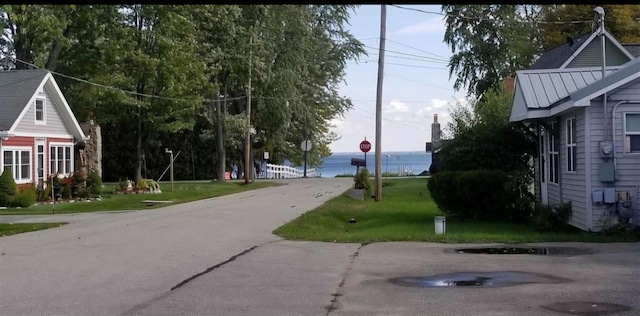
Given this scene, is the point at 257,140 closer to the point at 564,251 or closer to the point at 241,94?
the point at 241,94

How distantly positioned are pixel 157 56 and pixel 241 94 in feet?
44.9

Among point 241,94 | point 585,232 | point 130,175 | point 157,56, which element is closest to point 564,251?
point 585,232

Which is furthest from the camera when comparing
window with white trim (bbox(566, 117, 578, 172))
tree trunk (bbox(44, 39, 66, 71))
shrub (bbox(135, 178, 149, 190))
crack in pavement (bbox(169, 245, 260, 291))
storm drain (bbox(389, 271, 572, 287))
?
tree trunk (bbox(44, 39, 66, 71))

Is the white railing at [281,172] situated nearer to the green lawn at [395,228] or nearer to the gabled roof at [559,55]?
the gabled roof at [559,55]

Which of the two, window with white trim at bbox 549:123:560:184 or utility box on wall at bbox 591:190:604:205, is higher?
window with white trim at bbox 549:123:560:184

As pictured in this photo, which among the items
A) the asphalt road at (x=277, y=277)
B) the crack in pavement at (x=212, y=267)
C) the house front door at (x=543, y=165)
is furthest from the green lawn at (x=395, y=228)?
the crack in pavement at (x=212, y=267)

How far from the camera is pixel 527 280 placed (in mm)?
11125

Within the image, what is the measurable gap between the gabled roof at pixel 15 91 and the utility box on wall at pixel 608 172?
2347cm

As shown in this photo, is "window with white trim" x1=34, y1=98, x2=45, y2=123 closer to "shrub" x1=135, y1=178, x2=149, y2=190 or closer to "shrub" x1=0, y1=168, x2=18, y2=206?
"shrub" x1=0, y1=168, x2=18, y2=206

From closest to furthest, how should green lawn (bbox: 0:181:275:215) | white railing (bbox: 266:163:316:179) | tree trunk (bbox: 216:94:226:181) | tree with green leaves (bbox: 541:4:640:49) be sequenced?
green lawn (bbox: 0:181:275:215), tree with green leaves (bbox: 541:4:640:49), tree trunk (bbox: 216:94:226:181), white railing (bbox: 266:163:316:179)

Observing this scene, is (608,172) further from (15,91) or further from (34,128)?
(15,91)

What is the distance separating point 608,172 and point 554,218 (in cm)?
247

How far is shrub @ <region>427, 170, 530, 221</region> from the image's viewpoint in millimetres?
21000

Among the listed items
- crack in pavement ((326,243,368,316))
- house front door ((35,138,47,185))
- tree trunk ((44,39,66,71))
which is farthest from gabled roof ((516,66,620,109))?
tree trunk ((44,39,66,71))
